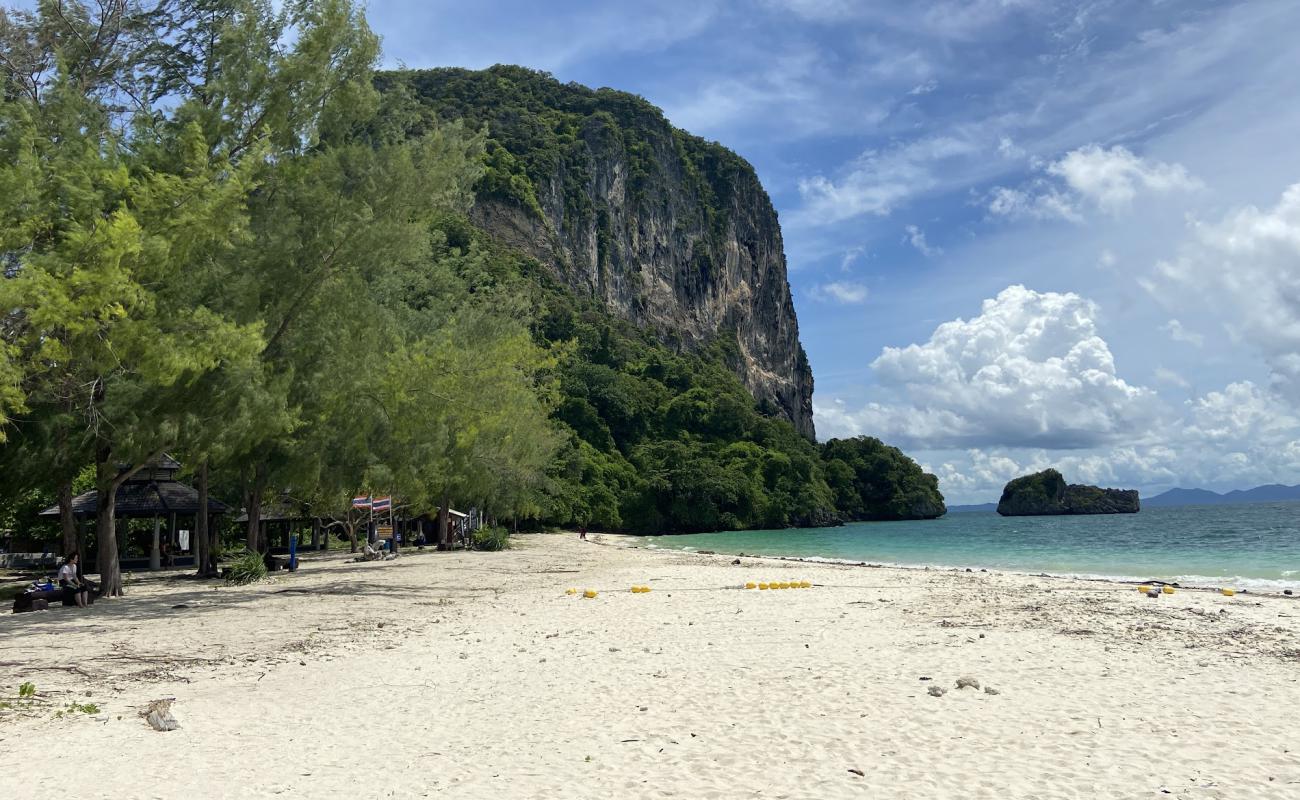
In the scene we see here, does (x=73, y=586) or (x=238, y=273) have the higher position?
(x=238, y=273)

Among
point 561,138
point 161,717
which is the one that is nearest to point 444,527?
point 161,717

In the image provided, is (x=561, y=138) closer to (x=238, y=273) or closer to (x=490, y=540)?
(x=490, y=540)

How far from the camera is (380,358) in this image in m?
18.1

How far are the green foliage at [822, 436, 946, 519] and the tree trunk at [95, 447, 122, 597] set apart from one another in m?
94.2

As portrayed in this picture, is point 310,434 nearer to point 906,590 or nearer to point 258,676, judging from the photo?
point 258,676

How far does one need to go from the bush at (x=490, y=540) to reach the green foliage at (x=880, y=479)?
234ft

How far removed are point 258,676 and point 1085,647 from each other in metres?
9.26

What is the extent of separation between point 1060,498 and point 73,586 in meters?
142

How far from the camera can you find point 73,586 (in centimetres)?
1507

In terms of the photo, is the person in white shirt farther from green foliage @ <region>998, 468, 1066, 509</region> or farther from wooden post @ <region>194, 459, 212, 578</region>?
green foliage @ <region>998, 468, 1066, 509</region>

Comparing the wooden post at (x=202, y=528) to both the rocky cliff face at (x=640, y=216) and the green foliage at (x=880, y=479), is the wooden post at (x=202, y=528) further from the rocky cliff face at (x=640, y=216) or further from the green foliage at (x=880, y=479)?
the green foliage at (x=880, y=479)

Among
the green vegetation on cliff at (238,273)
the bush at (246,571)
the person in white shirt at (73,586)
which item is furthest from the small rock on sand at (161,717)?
the bush at (246,571)

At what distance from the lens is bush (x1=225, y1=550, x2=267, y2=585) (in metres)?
20.6

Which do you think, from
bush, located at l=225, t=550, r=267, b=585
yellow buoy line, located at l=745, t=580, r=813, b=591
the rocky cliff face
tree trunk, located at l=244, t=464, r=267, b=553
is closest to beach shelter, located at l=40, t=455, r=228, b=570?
tree trunk, located at l=244, t=464, r=267, b=553
